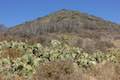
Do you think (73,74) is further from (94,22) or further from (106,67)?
(94,22)

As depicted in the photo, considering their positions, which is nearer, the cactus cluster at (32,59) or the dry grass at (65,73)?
the dry grass at (65,73)

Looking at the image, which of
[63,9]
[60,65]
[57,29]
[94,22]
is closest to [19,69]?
[60,65]

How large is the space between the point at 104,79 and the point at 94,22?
80.6m

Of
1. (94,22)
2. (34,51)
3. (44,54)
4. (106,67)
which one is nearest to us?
(106,67)

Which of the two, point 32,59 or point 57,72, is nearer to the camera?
point 57,72

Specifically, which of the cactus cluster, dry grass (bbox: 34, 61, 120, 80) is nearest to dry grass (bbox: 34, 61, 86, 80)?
dry grass (bbox: 34, 61, 120, 80)

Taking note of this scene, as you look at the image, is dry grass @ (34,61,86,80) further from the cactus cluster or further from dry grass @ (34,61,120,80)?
the cactus cluster

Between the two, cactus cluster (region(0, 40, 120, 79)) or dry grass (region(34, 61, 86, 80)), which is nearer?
dry grass (region(34, 61, 86, 80))

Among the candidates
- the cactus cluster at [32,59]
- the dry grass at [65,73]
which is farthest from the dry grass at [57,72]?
the cactus cluster at [32,59]

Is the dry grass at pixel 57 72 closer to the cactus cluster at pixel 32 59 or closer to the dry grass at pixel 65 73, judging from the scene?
the dry grass at pixel 65 73

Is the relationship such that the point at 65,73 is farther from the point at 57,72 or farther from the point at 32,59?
the point at 32,59

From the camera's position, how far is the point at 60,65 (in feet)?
39.6

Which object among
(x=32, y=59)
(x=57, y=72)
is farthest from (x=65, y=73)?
(x=32, y=59)

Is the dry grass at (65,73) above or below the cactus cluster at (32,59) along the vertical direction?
below
